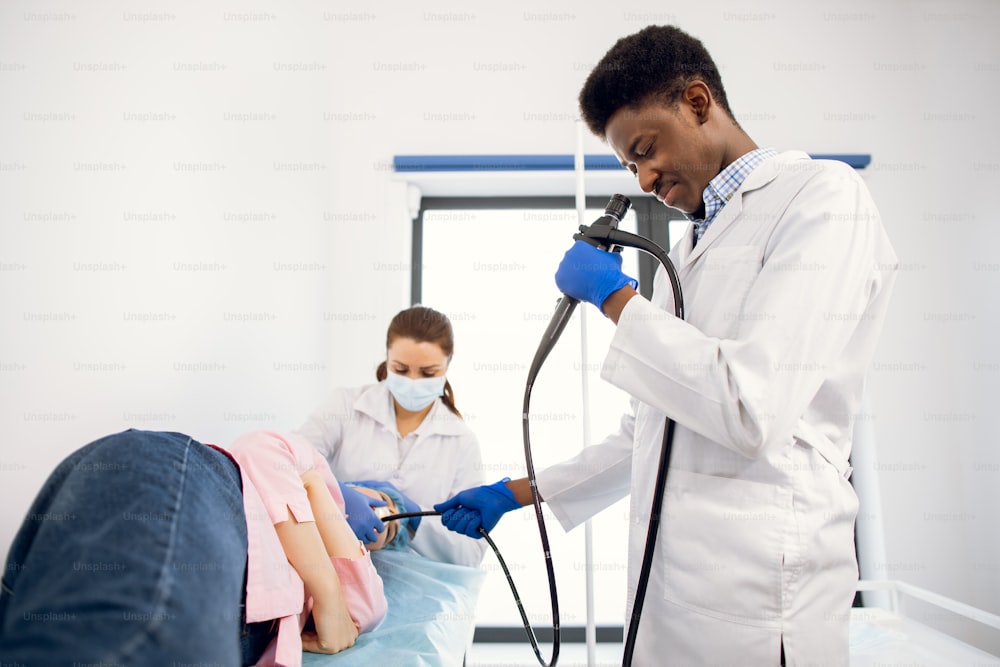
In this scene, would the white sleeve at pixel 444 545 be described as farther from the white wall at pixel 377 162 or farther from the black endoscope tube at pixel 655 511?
the black endoscope tube at pixel 655 511

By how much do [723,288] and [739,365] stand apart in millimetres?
202

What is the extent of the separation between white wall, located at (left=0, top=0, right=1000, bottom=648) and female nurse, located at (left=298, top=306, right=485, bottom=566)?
0.67 ft

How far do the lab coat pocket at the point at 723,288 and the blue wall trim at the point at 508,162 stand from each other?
4.17 feet

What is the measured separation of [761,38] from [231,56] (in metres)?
1.89

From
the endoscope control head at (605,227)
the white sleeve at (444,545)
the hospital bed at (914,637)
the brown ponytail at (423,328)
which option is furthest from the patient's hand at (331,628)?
the hospital bed at (914,637)

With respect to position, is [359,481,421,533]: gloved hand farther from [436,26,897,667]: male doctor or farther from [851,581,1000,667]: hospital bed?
[851,581,1000,667]: hospital bed

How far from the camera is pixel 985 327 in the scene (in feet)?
6.52

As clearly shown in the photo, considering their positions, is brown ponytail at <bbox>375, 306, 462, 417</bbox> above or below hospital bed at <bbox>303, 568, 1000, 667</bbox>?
above

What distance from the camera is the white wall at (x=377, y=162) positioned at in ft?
4.14

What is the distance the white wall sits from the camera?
1.26 m

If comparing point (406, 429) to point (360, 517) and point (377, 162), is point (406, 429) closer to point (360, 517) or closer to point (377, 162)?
point (360, 517)

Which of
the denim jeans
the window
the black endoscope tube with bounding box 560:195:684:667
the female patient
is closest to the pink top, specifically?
the female patient

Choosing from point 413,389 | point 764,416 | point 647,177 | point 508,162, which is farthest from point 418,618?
point 508,162

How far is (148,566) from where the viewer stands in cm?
53
